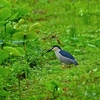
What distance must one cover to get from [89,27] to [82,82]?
4223 millimetres

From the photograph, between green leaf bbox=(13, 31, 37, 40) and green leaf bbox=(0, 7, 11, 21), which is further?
green leaf bbox=(13, 31, 37, 40)

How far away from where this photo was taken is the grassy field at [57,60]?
7.29 metres

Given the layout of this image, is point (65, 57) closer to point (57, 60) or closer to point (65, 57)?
point (65, 57)

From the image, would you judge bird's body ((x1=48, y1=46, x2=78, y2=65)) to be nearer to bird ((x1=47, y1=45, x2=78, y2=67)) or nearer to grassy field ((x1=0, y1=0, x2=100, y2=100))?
bird ((x1=47, y1=45, x2=78, y2=67))

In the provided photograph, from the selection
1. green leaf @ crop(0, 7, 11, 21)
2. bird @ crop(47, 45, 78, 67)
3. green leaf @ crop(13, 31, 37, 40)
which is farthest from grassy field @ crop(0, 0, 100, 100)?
green leaf @ crop(0, 7, 11, 21)

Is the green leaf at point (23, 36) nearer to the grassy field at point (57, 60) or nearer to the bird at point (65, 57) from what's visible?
the grassy field at point (57, 60)

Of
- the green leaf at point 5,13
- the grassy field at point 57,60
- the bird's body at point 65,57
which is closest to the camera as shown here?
the green leaf at point 5,13

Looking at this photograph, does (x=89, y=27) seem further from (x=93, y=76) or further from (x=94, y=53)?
(x=93, y=76)

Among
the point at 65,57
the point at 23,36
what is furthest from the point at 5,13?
the point at 65,57

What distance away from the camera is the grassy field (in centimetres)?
729

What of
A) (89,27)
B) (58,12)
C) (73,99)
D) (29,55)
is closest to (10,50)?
(73,99)

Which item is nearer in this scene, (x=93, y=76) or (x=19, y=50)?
(x=19, y=50)

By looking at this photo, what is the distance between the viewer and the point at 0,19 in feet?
19.1

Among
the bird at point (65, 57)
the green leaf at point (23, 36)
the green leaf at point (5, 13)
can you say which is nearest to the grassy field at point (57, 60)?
the bird at point (65, 57)
